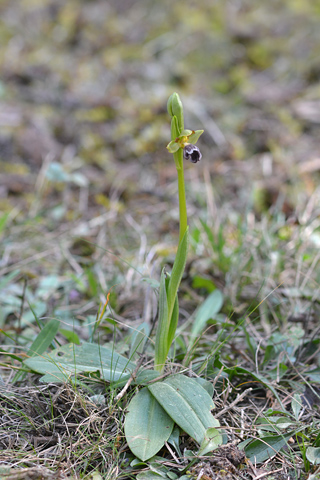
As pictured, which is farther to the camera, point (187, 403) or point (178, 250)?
point (178, 250)

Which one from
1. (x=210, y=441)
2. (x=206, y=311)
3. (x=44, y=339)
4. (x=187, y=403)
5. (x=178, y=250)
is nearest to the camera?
(x=210, y=441)

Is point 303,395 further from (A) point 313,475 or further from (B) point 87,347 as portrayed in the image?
(B) point 87,347

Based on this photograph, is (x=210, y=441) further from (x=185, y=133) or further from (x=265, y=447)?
(x=185, y=133)

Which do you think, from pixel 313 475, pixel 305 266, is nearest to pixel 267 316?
pixel 305 266

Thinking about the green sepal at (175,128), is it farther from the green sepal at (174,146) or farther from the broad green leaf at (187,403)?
the broad green leaf at (187,403)

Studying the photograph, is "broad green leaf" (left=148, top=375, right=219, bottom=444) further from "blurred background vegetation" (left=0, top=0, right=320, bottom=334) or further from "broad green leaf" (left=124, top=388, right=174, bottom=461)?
"blurred background vegetation" (left=0, top=0, right=320, bottom=334)

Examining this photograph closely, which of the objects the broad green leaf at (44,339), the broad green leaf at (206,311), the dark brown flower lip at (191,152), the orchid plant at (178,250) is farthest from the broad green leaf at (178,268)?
the broad green leaf at (44,339)

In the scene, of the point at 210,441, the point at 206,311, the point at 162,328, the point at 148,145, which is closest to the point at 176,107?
the point at 162,328

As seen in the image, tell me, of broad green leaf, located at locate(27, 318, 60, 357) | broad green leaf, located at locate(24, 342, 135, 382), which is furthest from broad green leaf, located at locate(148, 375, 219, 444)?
broad green leaf, located at locate(27, 318, 60, 357)
